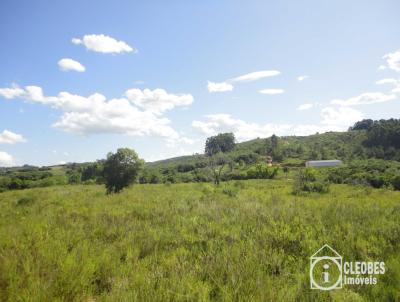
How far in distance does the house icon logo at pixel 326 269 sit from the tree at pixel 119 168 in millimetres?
18913

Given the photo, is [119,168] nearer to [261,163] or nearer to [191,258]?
[191,258]

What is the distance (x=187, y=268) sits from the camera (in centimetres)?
397

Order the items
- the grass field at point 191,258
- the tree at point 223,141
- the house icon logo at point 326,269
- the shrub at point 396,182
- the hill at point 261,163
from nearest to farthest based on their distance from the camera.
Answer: the grass field at point 191,258 → the house icon logo at point 326,269 → the shrub at point 396,182 → the hill at point 261,163 → the tree at point 223,141

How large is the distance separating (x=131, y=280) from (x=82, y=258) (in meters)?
0.99

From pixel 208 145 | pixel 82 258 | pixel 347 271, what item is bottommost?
pixel 347 271

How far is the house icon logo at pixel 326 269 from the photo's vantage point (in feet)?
12.1

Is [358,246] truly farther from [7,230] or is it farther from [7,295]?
[7,230]

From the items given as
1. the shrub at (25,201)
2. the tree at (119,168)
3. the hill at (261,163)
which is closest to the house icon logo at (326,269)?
the shrub at (25,201)

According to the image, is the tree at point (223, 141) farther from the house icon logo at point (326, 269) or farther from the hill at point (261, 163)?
the house icon logo at point (326, 269)

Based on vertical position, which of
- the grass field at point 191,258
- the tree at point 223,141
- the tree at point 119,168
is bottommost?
the grass field at point 191,258

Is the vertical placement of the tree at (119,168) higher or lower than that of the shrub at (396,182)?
higher

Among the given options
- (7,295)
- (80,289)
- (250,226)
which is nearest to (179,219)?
(250,226)

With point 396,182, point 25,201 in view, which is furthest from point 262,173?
point 25,201

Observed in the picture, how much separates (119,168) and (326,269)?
778 inches
